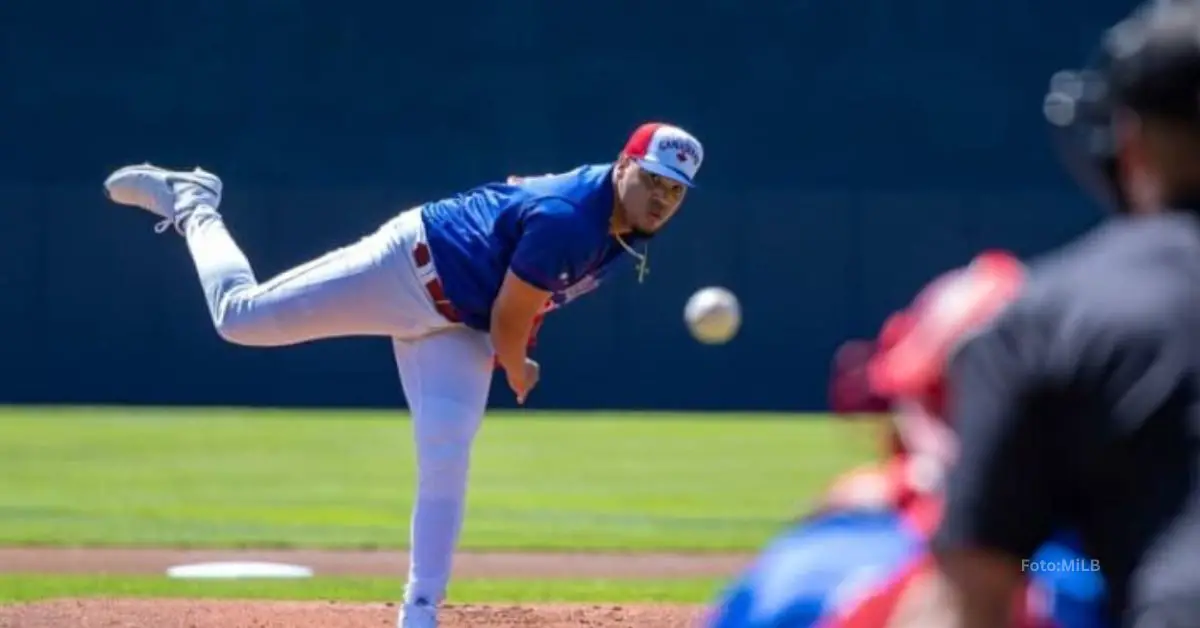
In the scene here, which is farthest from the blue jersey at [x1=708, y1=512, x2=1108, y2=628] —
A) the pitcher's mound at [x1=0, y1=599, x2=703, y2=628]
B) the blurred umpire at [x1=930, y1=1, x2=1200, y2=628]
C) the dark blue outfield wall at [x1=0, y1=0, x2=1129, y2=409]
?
the dark blue outfield wall at [x1=0, y1=0, x2=1129, y2=409]

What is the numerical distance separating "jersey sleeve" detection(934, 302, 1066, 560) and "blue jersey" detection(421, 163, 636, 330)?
12.2 feet

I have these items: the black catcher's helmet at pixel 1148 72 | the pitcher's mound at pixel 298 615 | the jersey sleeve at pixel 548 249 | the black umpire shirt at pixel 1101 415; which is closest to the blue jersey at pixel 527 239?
the jersey sleeve at pixel 548 249

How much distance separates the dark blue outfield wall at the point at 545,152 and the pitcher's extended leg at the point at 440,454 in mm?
14176

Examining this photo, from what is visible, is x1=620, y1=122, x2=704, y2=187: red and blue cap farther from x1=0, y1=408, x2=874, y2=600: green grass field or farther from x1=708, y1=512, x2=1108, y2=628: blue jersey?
x1=708, y1=512, x2=1108, y2=628: blue jersey

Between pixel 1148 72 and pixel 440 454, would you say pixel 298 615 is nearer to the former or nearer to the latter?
pixel 440 454

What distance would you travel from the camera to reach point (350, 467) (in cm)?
1415

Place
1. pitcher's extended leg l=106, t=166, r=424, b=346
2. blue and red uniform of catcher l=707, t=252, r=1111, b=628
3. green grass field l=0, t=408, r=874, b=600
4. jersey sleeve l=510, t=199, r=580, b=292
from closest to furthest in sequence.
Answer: blue and red uniform of catcher l=707, t=252, r=1111, b=628 < jersey sleeve l=510, t=199, r=580, b=292 < pitcher's extended leg l=106, t=166, r=424, b=346 < green grass field l=0, t=408, r=874, b=600

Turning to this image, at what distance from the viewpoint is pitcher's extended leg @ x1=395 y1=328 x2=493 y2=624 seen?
5.70 meters

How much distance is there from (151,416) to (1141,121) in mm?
17550

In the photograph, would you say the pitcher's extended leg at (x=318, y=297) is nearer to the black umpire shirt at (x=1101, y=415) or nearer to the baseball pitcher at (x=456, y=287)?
the baseball pitcher at (x=456, y=287)

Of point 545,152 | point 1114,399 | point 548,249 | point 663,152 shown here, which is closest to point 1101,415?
point 1114,399

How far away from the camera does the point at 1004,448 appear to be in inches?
72.2

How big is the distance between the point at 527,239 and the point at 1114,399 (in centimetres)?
384

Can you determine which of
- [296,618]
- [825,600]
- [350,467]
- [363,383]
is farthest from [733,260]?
[825,600]
